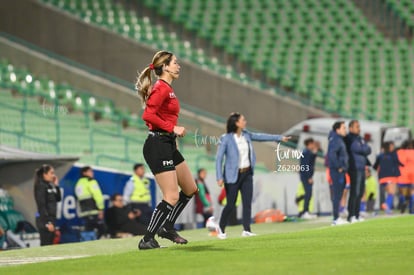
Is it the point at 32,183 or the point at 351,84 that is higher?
the point at 351,84

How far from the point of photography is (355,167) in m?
23.5

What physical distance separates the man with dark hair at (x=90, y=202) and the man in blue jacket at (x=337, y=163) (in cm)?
430

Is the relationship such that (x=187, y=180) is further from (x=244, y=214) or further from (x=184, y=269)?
(x=244, y=214)

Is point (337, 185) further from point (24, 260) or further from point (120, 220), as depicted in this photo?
point (24, 260)

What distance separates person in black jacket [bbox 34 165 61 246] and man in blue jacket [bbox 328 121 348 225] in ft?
16.1

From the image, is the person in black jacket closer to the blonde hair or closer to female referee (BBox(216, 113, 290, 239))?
female referee (BBox(216, 113, 290, 239))

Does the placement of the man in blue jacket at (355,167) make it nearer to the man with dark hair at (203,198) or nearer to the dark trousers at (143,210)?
the man with dark hair at (203,198)

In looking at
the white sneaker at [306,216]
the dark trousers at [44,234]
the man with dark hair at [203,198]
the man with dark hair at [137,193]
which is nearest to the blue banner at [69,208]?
the man with dark hair at [137,193]

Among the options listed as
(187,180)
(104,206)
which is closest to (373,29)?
(104,206)

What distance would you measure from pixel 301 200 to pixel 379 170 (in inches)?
79.1

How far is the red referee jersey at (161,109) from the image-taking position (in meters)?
13.9

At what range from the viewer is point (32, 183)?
23391mm

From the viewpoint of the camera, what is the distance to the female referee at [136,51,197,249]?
13.9 metres

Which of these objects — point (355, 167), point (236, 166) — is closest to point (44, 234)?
point (236, 166)
